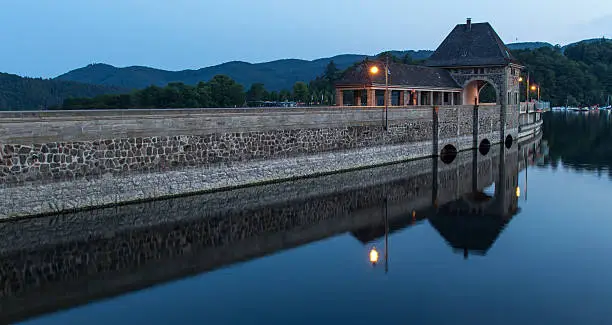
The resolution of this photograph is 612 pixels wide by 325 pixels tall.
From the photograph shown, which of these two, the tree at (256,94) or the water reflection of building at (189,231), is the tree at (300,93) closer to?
the tree at (256,94)

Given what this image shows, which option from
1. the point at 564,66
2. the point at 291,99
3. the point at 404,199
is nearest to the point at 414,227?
the point at 404,199

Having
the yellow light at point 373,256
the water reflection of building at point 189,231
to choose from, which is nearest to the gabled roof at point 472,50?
the water reflection of building at point 189,231

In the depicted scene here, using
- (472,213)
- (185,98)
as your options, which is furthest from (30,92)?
(472,213)

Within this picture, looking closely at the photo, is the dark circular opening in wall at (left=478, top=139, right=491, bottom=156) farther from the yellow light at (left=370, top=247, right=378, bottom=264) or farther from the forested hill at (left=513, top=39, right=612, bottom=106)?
the forested hill at (left=513, top=39, right=612, bottom=106)

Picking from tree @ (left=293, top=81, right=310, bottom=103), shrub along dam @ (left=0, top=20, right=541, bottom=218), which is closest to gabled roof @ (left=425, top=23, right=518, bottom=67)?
shrub along dam @ (left=0, top=20, right=541, bottom=218)

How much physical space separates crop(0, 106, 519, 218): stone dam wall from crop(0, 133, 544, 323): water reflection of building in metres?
0.80

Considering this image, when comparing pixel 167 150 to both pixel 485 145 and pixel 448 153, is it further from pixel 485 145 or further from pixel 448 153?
pixel 485 145

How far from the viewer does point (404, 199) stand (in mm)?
27172

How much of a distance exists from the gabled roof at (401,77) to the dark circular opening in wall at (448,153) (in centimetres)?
588

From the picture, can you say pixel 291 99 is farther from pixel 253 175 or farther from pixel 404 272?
pixel 404 272

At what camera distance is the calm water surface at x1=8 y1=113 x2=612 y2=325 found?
43.7 ft

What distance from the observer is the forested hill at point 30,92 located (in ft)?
527

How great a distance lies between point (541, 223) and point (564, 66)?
15518cm

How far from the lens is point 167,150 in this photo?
80.6ft
